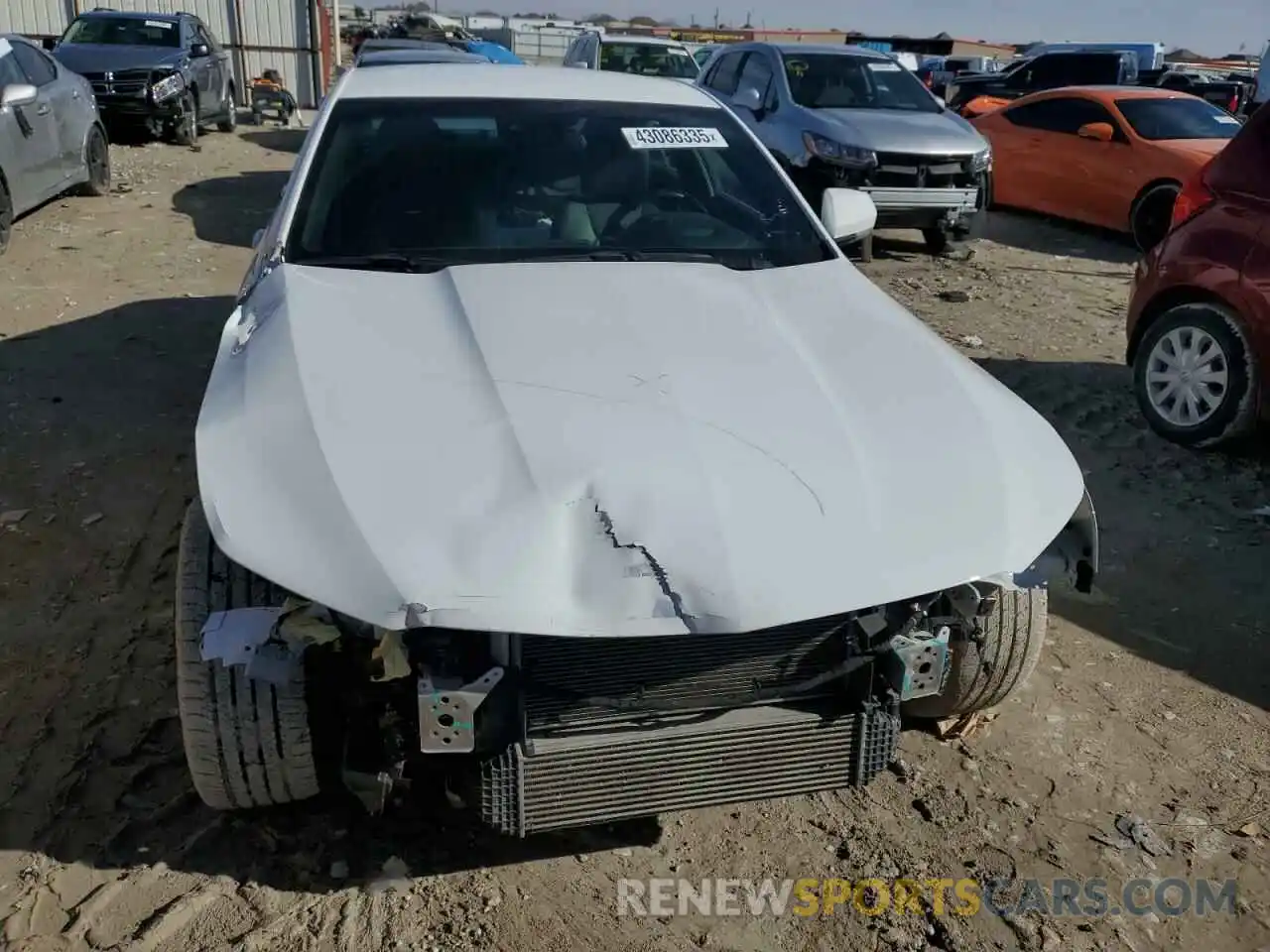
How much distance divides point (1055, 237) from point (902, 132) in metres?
2.69

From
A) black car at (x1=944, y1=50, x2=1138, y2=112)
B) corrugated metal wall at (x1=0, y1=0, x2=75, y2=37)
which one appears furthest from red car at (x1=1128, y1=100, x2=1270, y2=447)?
corrugated metal wall at (x1=0, y1=0, x2=75, y2=37)

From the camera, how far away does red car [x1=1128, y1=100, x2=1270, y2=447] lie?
4957 mm

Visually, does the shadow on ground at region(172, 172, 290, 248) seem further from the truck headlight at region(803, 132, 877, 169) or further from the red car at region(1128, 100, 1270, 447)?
the red car at region(1128, 100, 1270, 447)

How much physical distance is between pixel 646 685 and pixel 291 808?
3.56 ft

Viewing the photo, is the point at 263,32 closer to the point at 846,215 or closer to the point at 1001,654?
the point at 846,215

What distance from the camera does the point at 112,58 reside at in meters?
13.2

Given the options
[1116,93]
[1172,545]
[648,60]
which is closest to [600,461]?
[1172,545]

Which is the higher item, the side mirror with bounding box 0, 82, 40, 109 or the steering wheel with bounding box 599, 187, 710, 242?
the steering wheel with bounding box 599, 187, 710, 242

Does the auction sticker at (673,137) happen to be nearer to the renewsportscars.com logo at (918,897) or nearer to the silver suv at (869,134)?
the renewsportscars.com logo at (918,897)

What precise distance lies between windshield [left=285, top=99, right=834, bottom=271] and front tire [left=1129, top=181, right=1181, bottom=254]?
7322 mm

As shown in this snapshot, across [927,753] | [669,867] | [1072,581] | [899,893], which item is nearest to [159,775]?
[669,867]

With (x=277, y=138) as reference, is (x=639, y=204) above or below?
above

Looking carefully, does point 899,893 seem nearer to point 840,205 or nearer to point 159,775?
point 159,775

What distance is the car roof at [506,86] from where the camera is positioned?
3.82 m
